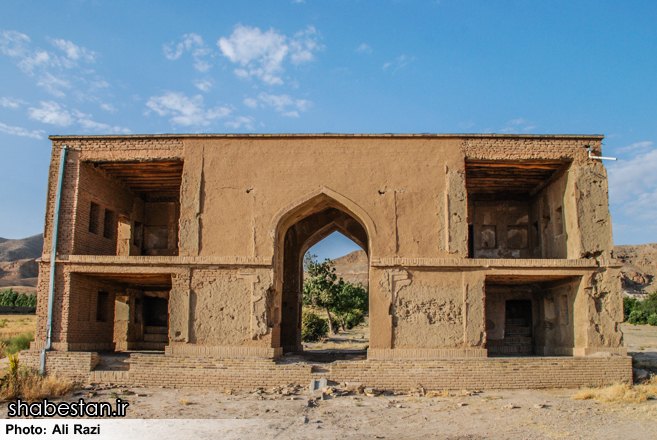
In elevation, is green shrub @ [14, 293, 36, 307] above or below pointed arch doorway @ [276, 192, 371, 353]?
below

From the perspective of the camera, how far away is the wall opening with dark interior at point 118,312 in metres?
13.9

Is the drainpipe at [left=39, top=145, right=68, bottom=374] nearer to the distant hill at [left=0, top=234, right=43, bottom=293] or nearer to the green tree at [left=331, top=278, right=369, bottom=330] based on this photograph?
the green tree at [left=331, top=278, right=369, bottom=330]

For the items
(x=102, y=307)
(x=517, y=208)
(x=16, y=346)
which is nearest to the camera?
(x=102, y=307)

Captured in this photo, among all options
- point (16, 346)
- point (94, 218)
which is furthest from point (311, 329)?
point (94, 218)

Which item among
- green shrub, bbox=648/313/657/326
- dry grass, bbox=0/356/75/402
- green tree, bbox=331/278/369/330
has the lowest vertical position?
dry grass, bbox=0/356/75/402

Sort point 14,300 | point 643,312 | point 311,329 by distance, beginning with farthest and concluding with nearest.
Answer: point 14,300 < point 643,312 < point 311,329

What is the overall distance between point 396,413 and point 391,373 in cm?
227

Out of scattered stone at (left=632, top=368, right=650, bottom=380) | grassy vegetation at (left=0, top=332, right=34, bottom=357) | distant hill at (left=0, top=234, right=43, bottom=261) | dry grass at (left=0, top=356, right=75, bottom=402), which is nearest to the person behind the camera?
dry grass at (left=0, top=356, right=75, bottom=402)

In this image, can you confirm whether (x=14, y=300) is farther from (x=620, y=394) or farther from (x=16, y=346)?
(x=620, y=394)

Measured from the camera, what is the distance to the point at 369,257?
13.9m

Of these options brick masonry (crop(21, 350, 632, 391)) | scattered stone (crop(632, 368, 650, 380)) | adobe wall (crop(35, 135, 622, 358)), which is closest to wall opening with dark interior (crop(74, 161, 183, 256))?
adobe wall (crop(35, 135, 622, 358))

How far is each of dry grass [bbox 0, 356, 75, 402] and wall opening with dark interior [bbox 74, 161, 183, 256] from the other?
3477 mm

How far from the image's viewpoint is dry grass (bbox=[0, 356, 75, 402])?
10.6 metres

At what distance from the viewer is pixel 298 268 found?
17.5 m
